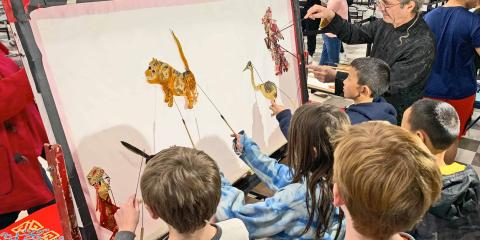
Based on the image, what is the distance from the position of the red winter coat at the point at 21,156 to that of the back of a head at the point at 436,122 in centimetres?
130

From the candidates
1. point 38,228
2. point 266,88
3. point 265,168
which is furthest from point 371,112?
point 38,228

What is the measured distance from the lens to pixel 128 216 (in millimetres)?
1051

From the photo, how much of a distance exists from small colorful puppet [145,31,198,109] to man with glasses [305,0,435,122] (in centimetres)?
89

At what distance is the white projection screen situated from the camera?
0.99 m

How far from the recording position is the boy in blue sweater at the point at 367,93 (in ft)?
5.36

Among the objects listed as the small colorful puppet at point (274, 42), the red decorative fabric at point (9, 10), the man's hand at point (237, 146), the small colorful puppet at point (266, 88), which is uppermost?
the red decorative fabric at point (9, 10)

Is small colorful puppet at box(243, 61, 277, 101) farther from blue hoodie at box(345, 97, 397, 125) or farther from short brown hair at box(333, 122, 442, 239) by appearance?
short brown hair at box(333, 122, 442, 239)

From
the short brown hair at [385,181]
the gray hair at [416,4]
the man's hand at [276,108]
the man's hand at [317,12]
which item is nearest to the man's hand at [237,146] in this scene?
the man's hand at [276,108]

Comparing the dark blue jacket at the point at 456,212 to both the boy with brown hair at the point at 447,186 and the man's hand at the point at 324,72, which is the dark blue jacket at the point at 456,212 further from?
the man's hand at the point at 324,72

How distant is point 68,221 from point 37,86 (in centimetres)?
34

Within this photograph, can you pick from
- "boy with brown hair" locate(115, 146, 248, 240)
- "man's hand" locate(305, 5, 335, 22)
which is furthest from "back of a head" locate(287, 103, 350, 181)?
"man's hand" locate(305, 5, 335, 22)

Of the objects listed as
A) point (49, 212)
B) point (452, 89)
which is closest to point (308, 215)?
point (49, 212)

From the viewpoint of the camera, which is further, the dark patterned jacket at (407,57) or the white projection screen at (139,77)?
the dark patterned jacket at (407,57)

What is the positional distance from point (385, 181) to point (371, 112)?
90cm
